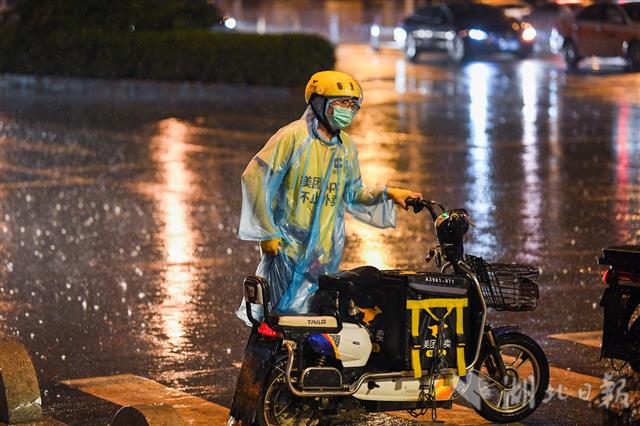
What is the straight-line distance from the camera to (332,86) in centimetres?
659

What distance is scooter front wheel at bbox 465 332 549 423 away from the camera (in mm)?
6922

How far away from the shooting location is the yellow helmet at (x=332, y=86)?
6.57 meters

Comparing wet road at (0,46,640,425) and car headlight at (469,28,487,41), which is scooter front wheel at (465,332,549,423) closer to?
wet road at (0,46,640,425)

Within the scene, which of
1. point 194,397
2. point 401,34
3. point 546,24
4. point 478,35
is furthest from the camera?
point 546,24

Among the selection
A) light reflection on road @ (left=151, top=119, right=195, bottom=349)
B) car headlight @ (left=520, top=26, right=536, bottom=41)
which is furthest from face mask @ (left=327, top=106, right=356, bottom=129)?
car headlight @ (left=520, top=26, right=536, bottom=41)

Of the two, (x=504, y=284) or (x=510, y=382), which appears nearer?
(x=504, y=284)

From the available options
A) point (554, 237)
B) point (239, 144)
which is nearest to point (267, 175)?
point (554, 237)

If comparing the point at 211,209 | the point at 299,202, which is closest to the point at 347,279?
the point at 299,202

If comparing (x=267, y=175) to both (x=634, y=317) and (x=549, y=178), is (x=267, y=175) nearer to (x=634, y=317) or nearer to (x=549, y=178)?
(x=634, y=317)

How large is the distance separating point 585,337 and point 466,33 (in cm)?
2627

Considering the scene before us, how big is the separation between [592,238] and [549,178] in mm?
3561

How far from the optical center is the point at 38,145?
18547 millimetres

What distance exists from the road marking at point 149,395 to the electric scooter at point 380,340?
70 cm

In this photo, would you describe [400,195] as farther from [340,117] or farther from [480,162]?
[480,162]
